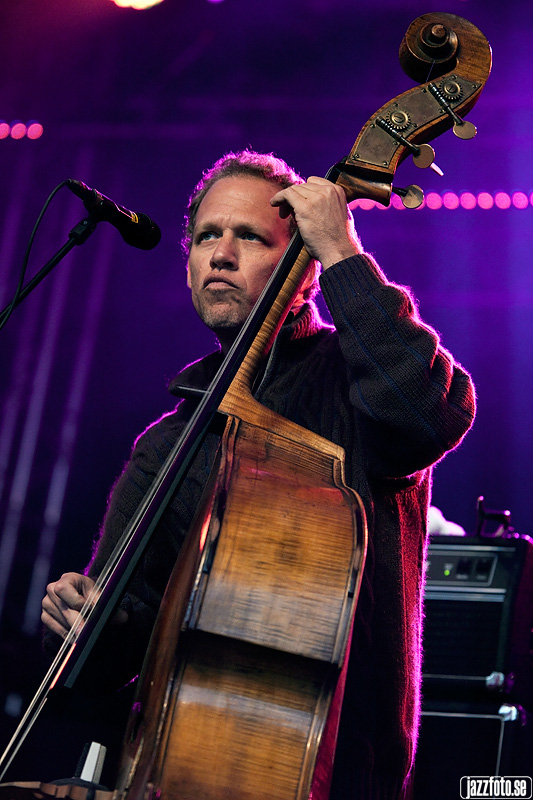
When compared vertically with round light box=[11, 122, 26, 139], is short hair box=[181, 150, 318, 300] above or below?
below

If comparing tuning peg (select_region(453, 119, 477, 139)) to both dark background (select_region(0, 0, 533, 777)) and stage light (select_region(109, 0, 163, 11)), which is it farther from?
stage light (select_region(109, 0, 163, 11))

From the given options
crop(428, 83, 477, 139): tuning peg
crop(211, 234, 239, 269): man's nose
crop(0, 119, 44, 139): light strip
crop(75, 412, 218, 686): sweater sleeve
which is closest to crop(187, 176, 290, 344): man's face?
crop(211, 234, 239, 269): man's nose

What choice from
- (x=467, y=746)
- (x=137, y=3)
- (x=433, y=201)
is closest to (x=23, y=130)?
(x=137, y=3)

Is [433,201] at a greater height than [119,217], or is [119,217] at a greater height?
[433,201]

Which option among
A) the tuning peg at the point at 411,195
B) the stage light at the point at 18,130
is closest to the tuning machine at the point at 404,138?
the tuning peg at the point at 411,195

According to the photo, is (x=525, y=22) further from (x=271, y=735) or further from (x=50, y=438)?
(x=271, y=735)

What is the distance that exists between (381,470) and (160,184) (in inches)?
155

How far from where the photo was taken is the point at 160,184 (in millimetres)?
5066

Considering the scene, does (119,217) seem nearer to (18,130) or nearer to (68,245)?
(68,245)

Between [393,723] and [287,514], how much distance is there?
1.89 ft

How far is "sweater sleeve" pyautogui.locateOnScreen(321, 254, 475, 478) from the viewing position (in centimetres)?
145

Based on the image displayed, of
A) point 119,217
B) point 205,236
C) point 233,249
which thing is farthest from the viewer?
point 205,236

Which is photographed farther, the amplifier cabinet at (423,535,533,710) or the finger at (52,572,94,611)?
the amplifier cabinet at (423,535,533,710)

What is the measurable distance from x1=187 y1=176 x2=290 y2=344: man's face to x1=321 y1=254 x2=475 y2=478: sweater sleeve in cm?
39
